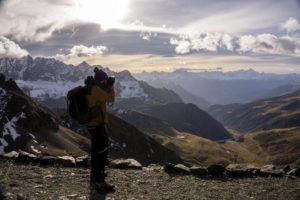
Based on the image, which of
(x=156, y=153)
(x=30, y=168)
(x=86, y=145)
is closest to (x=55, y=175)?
(x=30, y=168)

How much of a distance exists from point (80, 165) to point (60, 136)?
157 metres

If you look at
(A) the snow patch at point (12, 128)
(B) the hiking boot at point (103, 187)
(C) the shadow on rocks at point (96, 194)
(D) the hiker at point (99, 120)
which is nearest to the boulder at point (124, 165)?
(D) the hiker at point (99, 120)

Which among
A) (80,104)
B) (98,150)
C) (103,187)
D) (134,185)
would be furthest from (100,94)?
(134,185)

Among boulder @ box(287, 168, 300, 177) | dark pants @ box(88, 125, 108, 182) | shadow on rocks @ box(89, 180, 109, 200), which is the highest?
dark pants @ box(88, 125, 108, 182)

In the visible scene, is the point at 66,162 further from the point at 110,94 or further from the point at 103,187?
the point at 110,94

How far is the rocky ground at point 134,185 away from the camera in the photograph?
13.2m

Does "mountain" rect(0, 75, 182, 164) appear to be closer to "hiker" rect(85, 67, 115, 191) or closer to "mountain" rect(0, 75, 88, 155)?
"mountain" rect(0, 75, 88, 155)

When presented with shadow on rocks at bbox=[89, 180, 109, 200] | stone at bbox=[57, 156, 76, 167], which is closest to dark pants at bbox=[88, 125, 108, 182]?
shadow on rocks at bbox=[89, 180, 109, 200]

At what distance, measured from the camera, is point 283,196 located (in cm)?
1416

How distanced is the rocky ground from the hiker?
1.52 ft

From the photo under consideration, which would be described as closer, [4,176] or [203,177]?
[4,176]

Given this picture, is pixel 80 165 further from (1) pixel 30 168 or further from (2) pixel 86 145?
(2) pixel 86 145

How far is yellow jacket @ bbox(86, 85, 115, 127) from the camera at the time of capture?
13188mm

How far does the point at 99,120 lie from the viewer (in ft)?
44.3
